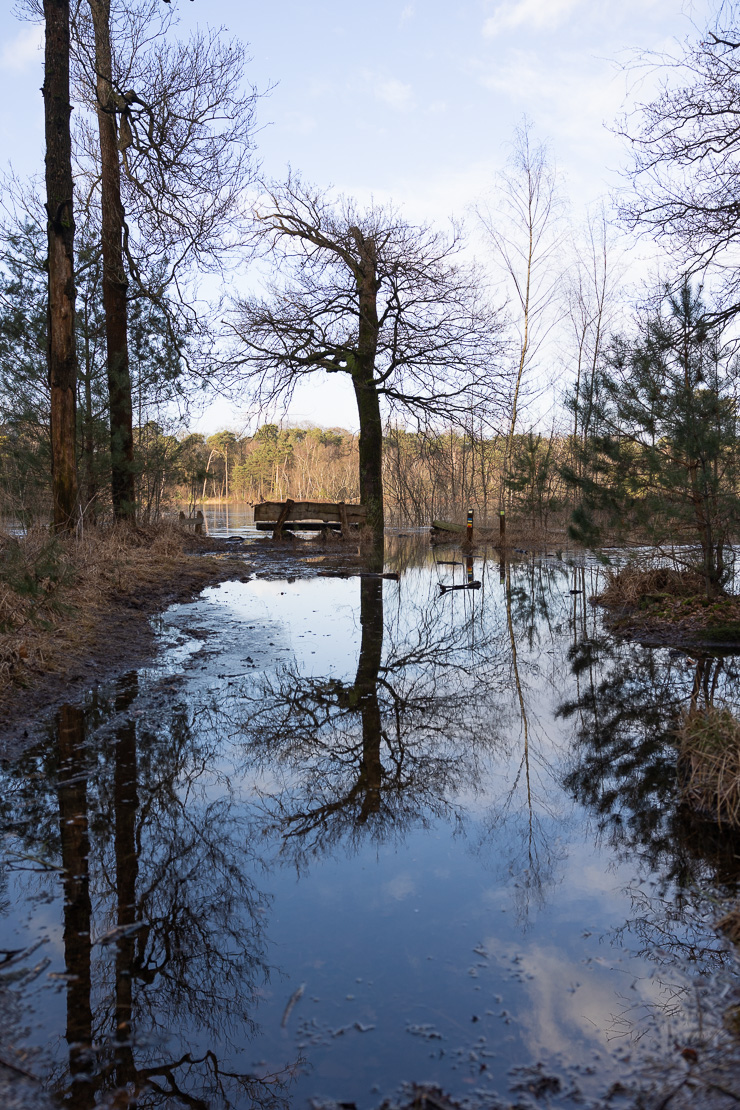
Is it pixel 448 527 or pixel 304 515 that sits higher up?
pixel 304 515

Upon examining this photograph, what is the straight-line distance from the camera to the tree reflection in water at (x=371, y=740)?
3.94 metres

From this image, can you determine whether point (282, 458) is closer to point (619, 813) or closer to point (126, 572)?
point (126, 572)

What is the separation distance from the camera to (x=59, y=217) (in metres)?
9.81

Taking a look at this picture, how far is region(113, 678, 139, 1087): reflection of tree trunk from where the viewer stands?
226cm

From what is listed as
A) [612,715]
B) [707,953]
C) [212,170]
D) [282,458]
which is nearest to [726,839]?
[707,953]

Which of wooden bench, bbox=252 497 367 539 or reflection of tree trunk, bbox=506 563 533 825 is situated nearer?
reflection of tree trunk, bbox=506 563 533 825

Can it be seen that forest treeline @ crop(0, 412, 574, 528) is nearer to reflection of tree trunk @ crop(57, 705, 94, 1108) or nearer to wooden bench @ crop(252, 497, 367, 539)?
wooden bench @ crop(252, 497, 367, 539)

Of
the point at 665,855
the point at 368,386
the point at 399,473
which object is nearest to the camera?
the point at 665,855

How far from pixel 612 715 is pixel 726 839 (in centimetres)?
219

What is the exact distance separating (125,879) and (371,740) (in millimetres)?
2163

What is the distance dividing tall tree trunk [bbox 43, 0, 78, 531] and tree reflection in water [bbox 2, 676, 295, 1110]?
6.34m

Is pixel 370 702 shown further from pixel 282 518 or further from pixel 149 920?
pixel 282 518

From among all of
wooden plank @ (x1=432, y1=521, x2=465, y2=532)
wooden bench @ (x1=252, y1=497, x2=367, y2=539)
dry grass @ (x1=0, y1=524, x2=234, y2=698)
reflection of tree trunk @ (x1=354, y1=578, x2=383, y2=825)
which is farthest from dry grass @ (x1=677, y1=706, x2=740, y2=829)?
wooden plank @ (x1=432, y1=521, x2=465, y2=532)

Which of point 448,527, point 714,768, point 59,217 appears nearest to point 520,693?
point 714,768
